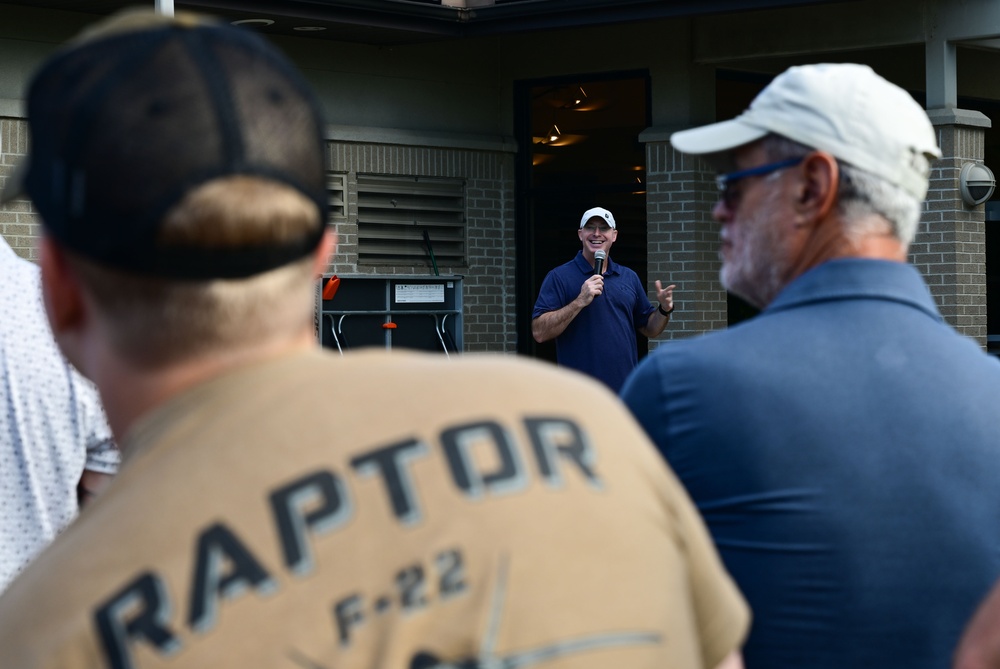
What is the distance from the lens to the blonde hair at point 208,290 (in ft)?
3.70

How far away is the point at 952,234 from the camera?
12062 millimetres

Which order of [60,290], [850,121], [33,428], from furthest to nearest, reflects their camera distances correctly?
1. [33,428]
2. [850,121]
3. [60,290]

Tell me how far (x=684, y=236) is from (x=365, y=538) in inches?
482

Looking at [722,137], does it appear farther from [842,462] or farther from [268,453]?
[268,453]

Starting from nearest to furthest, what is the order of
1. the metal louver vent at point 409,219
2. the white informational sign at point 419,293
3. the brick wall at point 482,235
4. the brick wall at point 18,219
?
the brick wall at point 18,219 < the white informational sign at point 419,293 < the metal louver vent at point 409,219 < the brick wall at point 482,235

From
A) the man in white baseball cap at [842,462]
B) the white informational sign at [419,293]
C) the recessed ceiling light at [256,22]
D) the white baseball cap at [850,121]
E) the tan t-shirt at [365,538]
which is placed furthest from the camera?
the white informational sign at [419,293]

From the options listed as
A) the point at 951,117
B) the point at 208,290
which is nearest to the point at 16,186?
the point at 208,290

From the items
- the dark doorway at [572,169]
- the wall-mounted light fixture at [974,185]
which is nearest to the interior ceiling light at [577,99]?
the dark doorway at [572,169]

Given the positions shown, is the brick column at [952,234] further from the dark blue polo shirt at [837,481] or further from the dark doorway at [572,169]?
the dark blue polo shirt at [837,481]

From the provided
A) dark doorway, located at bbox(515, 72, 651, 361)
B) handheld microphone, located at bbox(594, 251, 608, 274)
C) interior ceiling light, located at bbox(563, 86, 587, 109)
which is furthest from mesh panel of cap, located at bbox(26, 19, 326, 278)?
interior ceiling light, located at bbox(563, 86, 587, 109)

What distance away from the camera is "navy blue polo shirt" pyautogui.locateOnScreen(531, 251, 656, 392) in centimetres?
968

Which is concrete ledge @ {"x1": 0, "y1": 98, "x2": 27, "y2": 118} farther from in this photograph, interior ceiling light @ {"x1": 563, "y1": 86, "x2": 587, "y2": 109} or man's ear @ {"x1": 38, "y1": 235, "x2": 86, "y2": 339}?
man's ear @ {"x1": 38, "y1": 235, "x2": 86, "y2": 339}

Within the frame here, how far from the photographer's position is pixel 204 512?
3.54 ft

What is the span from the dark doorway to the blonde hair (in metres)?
12.7
